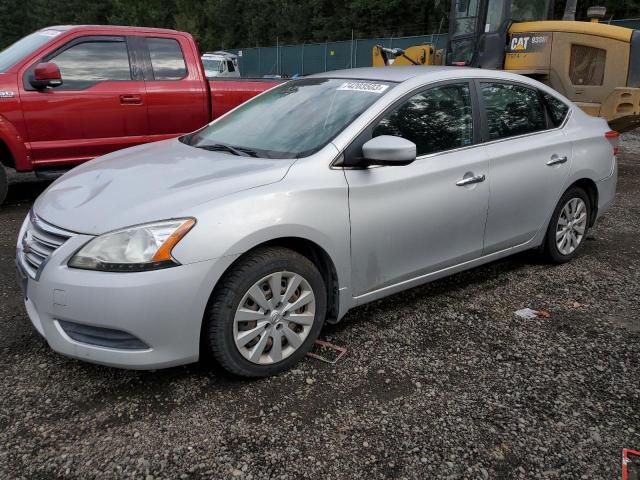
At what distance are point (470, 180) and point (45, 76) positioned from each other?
4.43 m

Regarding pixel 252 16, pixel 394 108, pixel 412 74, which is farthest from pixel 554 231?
pixel 252 16

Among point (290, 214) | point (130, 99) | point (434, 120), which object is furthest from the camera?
point (130, 99)

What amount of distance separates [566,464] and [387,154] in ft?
5.62

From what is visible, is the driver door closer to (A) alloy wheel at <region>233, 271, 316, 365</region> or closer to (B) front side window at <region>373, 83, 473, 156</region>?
(B) front side window at <region>373, 83, 473, 156</region>

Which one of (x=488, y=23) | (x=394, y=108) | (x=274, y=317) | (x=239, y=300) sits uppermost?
(x=488, y=23)

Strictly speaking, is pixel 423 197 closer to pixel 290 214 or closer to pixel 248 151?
pixel 290 214

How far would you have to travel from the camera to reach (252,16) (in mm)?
56656

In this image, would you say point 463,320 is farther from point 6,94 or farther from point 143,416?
point 6,94

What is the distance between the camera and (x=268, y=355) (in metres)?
2.89

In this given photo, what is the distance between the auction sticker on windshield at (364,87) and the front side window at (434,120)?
182mm

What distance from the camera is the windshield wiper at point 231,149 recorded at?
329 cm

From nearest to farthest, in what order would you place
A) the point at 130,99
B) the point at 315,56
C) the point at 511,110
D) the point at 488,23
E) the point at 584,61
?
the point at 511,110, the point at 130,99, the point at 584,61, the point at 488,23, the point at 315,56

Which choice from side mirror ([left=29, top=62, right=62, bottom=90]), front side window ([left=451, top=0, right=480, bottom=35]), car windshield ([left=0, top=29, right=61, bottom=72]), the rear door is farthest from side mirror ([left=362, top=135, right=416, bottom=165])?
front side window ([left=451, top=0, right=480, bottom=35])

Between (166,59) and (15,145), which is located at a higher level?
(166,59)
